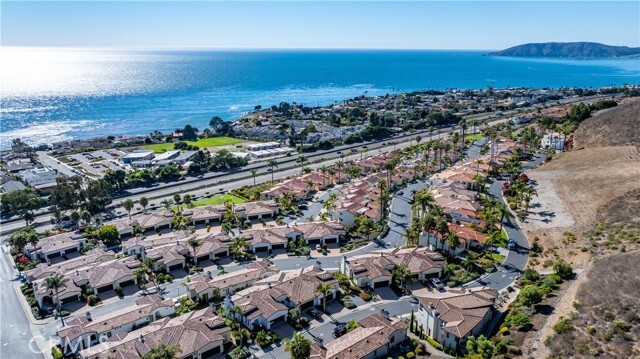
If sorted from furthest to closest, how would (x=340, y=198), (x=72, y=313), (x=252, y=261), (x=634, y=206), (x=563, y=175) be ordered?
(x=563, y=175), (x=340, y=198), (x=634, y=206), (x=252, y=261), (x=72, y=313)

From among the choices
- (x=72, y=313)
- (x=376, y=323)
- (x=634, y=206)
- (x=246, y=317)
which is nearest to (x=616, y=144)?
(x=634, y=206)

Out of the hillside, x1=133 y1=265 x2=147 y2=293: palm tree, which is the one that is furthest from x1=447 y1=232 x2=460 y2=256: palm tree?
the hillside

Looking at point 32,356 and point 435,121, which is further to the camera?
point 435,121

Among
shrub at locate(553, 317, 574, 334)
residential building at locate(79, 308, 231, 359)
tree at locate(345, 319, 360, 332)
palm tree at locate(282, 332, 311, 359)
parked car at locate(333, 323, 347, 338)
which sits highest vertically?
palm tree at locate(282, 332, 311, 359)

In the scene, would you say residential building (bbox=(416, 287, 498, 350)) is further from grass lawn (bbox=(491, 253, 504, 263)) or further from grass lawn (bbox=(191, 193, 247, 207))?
grass lawn (bbox=(191, 193, 247, 207))

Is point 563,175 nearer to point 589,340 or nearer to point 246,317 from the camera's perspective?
point 589,340

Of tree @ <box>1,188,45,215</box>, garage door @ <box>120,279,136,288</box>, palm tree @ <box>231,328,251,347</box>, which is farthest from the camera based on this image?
tree @ <box>1,188,45,215</box>
